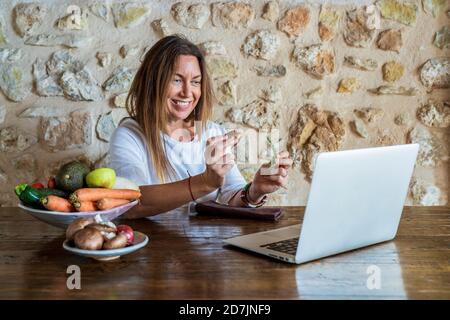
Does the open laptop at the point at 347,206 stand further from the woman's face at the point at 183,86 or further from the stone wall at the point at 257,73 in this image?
the stone wall at the point at 257,73

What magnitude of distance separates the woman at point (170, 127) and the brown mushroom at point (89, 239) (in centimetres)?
73

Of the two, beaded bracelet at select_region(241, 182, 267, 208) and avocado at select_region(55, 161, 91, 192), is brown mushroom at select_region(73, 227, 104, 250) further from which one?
beaded bracelet at select_region(241, 182, 267, 208)

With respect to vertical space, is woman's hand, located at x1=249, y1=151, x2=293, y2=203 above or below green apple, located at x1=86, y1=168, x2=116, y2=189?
below

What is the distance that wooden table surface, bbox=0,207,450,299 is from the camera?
1028mm

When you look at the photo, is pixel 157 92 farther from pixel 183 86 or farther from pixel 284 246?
pixel 284 246

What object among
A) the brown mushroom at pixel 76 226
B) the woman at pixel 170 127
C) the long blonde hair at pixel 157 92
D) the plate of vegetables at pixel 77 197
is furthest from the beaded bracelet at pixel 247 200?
the brown mushroom at pixel 76 226

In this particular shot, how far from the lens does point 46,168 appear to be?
2754mm

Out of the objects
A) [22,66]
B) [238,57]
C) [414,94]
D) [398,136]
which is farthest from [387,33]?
[22,66]

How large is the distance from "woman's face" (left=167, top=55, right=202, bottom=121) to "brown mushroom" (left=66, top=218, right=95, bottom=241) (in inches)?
38.7

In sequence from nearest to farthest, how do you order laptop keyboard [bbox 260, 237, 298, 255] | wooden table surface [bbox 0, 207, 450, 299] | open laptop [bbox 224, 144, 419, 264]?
1. wooden table surface [bbox 0, 207, 450, 299]
2. open laptop [bbox 224, 144, 419, 264]
3. laptop keyboard [bbox 260, 237, 298, 255]

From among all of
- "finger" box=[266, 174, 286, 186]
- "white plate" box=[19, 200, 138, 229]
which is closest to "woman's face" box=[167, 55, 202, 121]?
"finger" box=[266, 174, 286, 186]

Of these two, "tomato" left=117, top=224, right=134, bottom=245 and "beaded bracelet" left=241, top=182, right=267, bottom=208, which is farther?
"beaded bracelet" left=241, top=182, right=267, bottom=208
